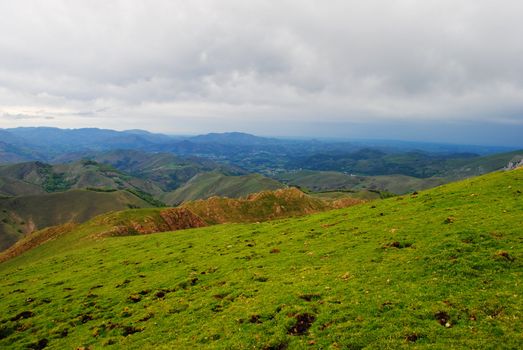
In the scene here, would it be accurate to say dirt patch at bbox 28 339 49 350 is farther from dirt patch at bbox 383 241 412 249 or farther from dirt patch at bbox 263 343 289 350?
dirt patch at bbox 383 241 412 249

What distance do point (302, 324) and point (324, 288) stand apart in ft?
14.8

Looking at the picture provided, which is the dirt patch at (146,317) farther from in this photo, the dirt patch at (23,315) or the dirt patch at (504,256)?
the dirt patch at (504,256)

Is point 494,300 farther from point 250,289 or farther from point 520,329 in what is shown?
point 250,289

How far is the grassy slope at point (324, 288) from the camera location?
18.0 metres

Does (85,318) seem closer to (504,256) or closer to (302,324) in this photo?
(302,324)

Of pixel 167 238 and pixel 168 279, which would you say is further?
pixel 167 238

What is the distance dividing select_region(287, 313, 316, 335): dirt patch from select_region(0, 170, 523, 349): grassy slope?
0.17 metres

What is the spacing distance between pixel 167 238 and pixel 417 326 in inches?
1942

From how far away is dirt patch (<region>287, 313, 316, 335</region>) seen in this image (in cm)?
1900

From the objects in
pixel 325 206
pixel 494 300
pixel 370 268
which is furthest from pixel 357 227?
pixel 325 206

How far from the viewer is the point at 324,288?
23516 mm

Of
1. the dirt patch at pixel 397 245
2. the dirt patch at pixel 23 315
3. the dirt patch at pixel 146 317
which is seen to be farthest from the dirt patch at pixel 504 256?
the dirt patch at pixel 23 315

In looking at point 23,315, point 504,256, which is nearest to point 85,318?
point 23,315

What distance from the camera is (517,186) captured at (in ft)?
133
